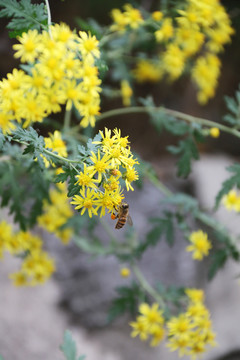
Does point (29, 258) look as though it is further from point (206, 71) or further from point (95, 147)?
point (206, 71)

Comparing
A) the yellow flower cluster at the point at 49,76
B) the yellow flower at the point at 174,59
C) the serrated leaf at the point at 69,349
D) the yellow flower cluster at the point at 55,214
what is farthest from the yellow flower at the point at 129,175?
the yellow flower at the point at 174,59

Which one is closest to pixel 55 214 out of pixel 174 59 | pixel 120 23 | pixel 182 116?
pixel 182 116

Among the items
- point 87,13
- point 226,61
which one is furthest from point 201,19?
point 226,61

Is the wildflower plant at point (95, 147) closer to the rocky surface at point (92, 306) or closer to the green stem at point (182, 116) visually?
the green stem at point (182, 116)

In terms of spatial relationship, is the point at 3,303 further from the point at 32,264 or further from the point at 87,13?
the point at 87,13

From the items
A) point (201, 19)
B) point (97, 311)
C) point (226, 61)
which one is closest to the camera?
point (201, 19)

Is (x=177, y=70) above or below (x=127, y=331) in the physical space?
above

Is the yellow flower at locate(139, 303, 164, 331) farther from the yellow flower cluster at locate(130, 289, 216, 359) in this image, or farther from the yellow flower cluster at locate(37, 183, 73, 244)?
the yellow flower cluster at locate(37, 183, 73, 244)
